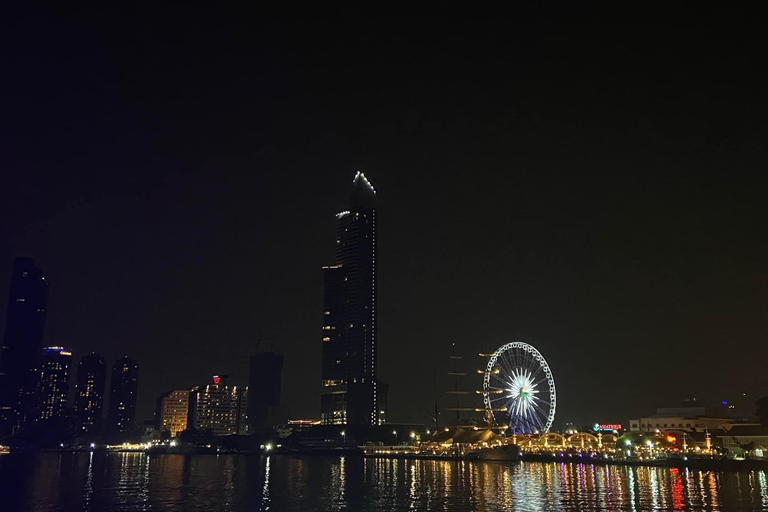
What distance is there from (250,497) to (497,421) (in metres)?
132

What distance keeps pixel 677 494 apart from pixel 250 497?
45885 millimetres

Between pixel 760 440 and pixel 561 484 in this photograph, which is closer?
pixel 561 484

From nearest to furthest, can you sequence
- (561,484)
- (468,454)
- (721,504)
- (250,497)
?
(721,504)
(250,497)
(561,484)
(468,454)

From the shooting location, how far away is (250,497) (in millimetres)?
72125

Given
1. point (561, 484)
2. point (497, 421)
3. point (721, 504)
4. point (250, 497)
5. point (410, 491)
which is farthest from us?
point (497, 421)

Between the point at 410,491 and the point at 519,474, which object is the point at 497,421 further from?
the point at 410,491

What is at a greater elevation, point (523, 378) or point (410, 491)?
point (523, 378)

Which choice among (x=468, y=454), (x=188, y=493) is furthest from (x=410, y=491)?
(x=468, y=454)

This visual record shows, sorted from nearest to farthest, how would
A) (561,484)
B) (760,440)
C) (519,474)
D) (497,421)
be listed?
(561,484) < (519,474) < (760,440) < (497,421)

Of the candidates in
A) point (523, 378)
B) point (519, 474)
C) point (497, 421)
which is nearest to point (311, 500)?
point (519, 474)

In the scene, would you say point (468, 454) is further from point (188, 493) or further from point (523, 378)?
point (188, 493)

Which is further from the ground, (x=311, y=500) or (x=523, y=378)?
(x=523, y=378)

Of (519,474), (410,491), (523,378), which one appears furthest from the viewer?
(523,378)

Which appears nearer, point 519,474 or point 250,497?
point 250,497
